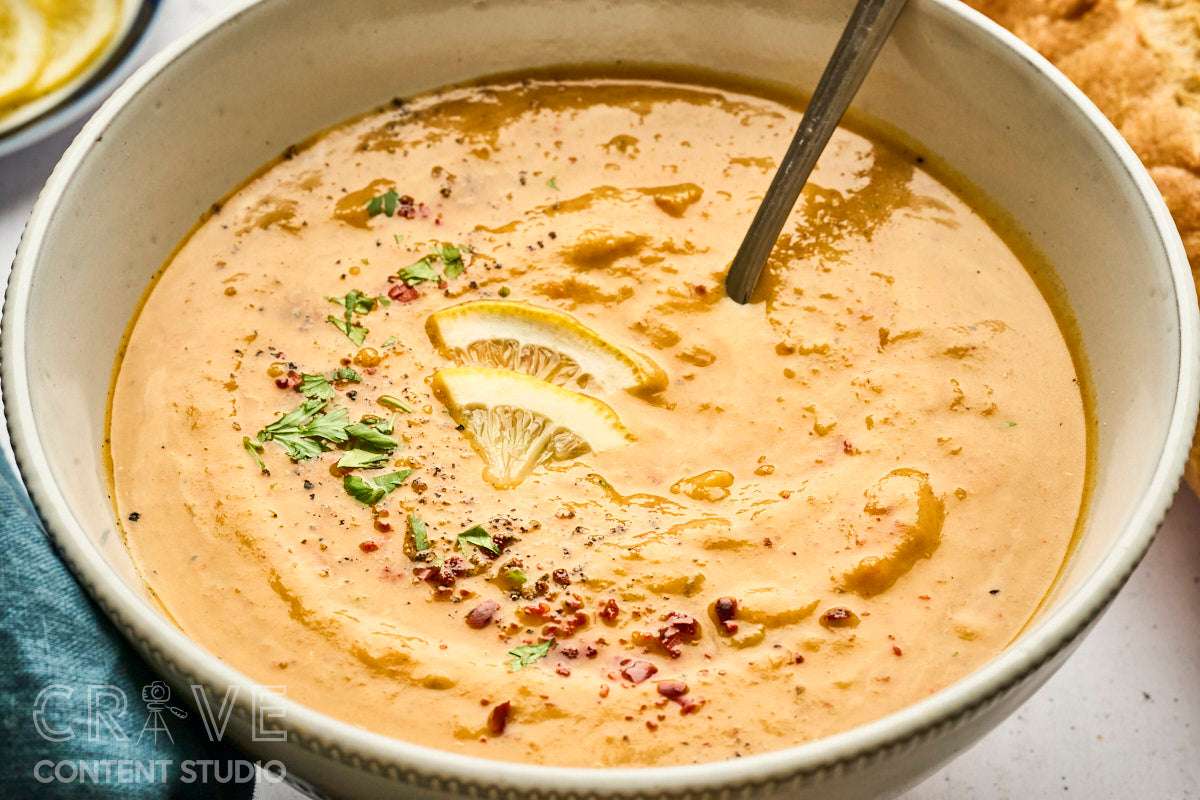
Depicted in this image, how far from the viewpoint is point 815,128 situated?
2.36 metres

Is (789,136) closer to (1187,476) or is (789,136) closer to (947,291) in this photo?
(947,291)

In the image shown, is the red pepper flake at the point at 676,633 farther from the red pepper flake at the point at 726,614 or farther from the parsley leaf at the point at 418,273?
the parsley leaf at the point at 418,273

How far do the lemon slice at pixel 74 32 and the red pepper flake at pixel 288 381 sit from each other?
1.41m

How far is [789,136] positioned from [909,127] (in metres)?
0.25

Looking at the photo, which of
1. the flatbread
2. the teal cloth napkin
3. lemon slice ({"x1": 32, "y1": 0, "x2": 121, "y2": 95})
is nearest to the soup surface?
the teal cloth napkin

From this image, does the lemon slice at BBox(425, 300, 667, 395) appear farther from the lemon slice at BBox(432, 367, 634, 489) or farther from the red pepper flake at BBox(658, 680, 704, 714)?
the red pepper flake at BBox(658, 680, 704, 714)

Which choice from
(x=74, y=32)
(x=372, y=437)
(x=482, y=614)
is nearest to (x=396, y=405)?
(x=372, y=437)

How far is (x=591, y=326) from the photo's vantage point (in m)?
2.31

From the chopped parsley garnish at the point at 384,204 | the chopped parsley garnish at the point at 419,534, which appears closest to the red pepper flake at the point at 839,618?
the chopped parsley garnish at the point at 419,534

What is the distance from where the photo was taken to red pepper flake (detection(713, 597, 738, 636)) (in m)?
1.90

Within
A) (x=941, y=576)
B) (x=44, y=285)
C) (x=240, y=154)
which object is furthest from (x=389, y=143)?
(x=941, y=576)

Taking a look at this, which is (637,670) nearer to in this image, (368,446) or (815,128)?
(368,446)

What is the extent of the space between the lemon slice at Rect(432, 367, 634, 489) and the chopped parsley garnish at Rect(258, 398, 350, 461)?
207 millimetres

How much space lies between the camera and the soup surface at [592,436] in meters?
1.87
